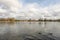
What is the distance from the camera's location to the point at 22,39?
858 inches

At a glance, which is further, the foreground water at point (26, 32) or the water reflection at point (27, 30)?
the water reflection at point (27, 30)

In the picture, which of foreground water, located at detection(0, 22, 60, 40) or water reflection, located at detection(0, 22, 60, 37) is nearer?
foreground water, located at detection(0, 22, 60, 40)

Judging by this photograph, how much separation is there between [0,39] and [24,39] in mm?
5041

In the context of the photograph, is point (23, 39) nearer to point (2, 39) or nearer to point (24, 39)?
point (24, 39)

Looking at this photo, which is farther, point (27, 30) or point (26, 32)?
point (27, 30)

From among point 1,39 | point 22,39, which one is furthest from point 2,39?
point 22,39

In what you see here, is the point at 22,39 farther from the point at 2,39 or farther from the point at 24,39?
the point at 2,39

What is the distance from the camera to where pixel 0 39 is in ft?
71.8

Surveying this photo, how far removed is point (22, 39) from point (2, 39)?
13.8 feet

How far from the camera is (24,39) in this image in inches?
855

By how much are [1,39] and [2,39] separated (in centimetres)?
20

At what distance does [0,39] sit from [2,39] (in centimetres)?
41

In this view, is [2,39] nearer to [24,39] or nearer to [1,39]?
[1,39]

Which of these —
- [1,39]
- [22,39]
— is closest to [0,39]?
[1,39]
